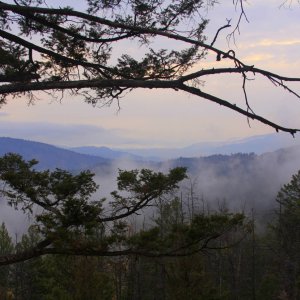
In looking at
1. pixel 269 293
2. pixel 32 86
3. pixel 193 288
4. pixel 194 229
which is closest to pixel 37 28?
pixel 32 86

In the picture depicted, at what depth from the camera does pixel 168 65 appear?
6316 millimetres

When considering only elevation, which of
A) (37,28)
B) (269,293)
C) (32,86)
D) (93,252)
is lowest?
(269,293)

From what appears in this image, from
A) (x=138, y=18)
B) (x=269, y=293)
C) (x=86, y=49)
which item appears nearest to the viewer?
(x=138, y=18)

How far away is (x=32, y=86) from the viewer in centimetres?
340

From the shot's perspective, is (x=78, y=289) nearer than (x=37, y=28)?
No

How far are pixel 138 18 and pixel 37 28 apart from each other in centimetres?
136

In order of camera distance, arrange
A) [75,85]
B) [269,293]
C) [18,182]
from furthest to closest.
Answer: [269,293] < [18,182] < [75,85]

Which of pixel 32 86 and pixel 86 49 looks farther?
pixel 86 49

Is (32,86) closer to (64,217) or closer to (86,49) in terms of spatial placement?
(86,49)

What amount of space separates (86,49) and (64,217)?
3.01 metres

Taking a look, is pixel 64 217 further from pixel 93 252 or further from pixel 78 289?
pixel 78 289

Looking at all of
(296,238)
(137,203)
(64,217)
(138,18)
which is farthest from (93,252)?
(296,238)

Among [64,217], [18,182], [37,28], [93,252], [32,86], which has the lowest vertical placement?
[93,252]

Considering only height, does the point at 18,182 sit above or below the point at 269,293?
above
